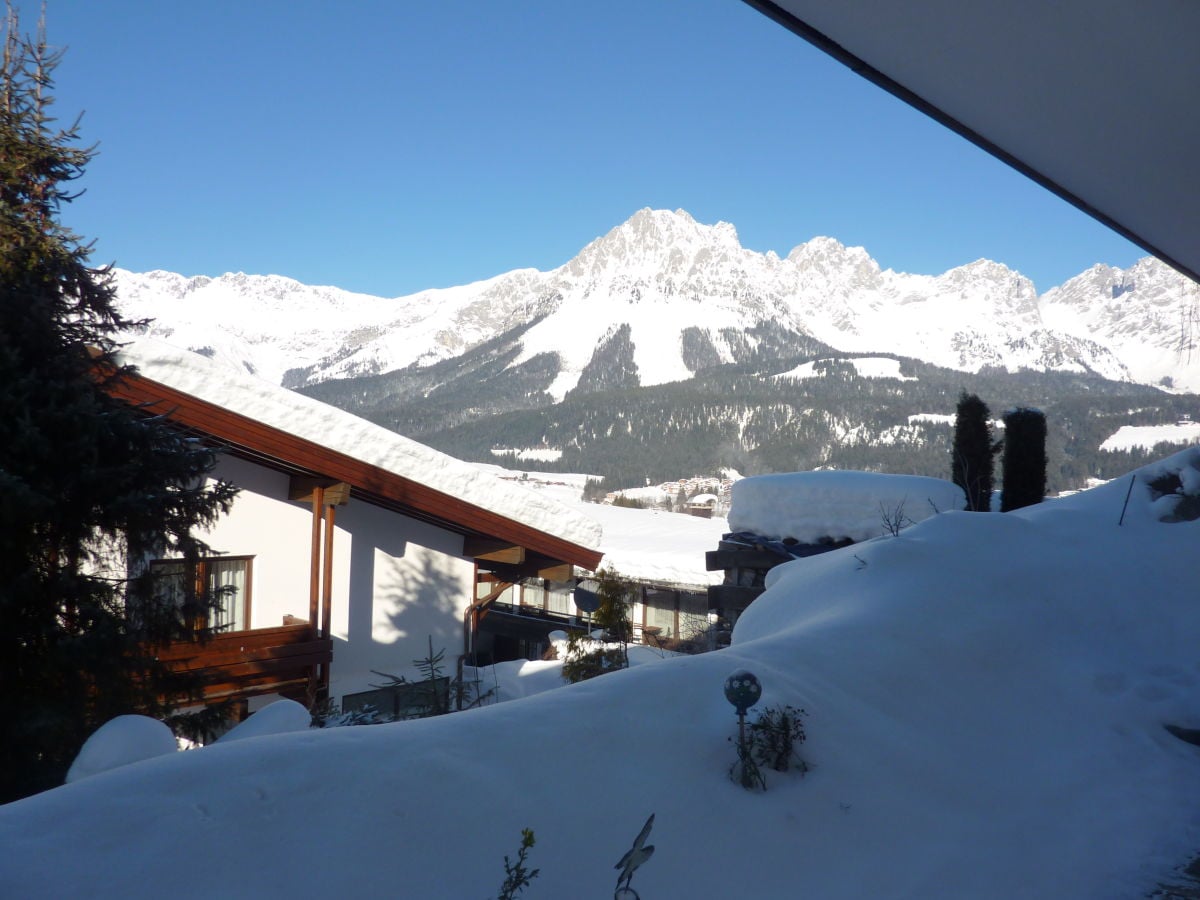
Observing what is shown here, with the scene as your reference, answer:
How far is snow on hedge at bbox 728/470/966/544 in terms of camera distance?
12969 millimetres

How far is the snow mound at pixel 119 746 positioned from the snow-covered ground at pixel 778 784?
0.80 meters

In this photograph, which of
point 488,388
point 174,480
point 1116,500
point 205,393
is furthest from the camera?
point 488,388

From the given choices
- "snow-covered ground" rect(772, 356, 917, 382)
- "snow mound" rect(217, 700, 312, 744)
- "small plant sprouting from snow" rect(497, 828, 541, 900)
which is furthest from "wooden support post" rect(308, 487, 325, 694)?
"snow-covered ground" rect(772, 356, 917, 382)

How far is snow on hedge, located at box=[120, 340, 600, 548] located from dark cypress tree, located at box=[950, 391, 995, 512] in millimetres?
6640

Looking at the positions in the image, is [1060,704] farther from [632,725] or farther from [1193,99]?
[1193,99]

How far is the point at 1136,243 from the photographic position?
4.74 meters

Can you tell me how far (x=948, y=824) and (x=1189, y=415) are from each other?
91.3m

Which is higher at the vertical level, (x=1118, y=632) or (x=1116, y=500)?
(x=1116, y=500)

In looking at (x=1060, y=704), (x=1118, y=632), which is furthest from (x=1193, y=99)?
(x=1118, y=632)

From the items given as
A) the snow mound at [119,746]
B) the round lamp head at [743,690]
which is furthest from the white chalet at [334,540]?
the round lamp head at [743,690]

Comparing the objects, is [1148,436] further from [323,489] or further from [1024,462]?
[323,489]

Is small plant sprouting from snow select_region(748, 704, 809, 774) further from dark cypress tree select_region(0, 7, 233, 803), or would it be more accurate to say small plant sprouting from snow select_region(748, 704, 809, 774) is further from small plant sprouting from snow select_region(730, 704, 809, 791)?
dark cypress tree select_region(0, 7, 233, 803)

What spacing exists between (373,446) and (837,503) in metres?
7.54

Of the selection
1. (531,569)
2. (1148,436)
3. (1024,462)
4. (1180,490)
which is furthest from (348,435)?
(1148,436)
